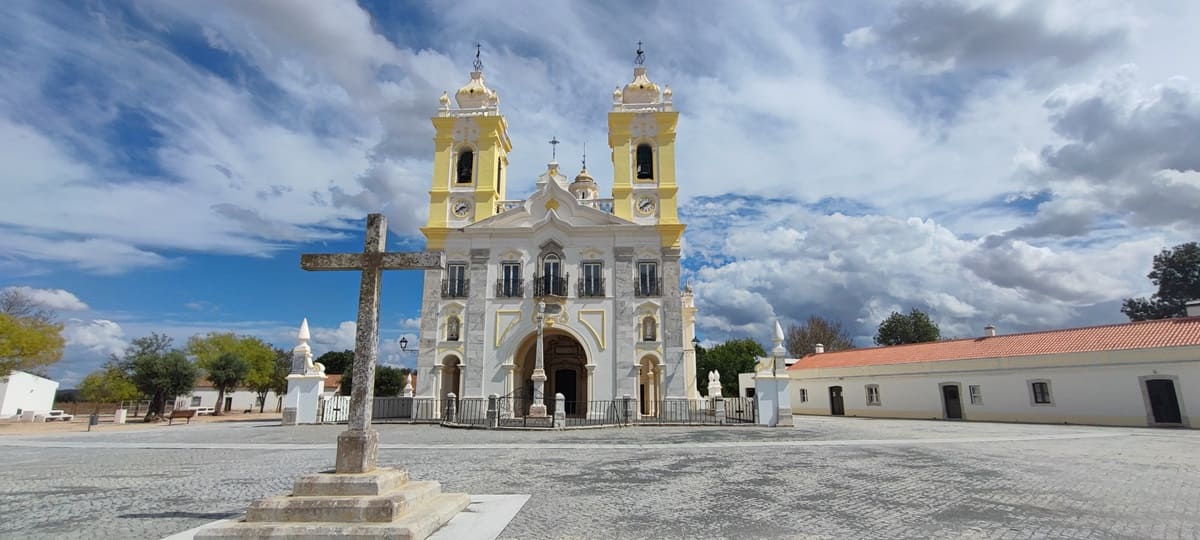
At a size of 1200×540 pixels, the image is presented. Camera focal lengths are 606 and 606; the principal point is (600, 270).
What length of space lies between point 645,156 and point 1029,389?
744 inches

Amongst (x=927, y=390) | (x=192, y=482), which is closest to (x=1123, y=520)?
(x=192, y=482)

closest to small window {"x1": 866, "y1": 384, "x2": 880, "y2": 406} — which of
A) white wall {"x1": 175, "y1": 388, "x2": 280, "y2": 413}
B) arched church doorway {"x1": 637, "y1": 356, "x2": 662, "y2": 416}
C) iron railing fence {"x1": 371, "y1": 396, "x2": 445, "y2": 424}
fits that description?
arched church doorway {"x1": 637, "y1": 356, "x2": 662, "y2": 416}

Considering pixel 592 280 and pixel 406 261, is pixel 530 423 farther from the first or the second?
pixel 406 261

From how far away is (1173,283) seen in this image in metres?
45.3

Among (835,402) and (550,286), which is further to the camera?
(835,402)

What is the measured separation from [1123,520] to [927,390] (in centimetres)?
2549

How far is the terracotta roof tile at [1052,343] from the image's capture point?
72.1 ft

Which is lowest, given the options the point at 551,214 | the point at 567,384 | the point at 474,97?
the point at 567,384

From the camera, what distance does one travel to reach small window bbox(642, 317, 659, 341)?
26219 millimetres

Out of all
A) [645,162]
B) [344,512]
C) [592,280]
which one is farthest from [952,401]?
[344,512]

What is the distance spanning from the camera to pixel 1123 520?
5.71 meters

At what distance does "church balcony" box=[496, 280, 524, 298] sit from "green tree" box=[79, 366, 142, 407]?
27.8 meters

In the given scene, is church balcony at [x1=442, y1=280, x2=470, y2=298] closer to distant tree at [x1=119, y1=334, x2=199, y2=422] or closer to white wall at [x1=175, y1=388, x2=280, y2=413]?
distant tree at [x1=119, y1=334, x2=199, y2=422]

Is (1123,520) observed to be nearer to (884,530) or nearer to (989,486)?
(989,486)
